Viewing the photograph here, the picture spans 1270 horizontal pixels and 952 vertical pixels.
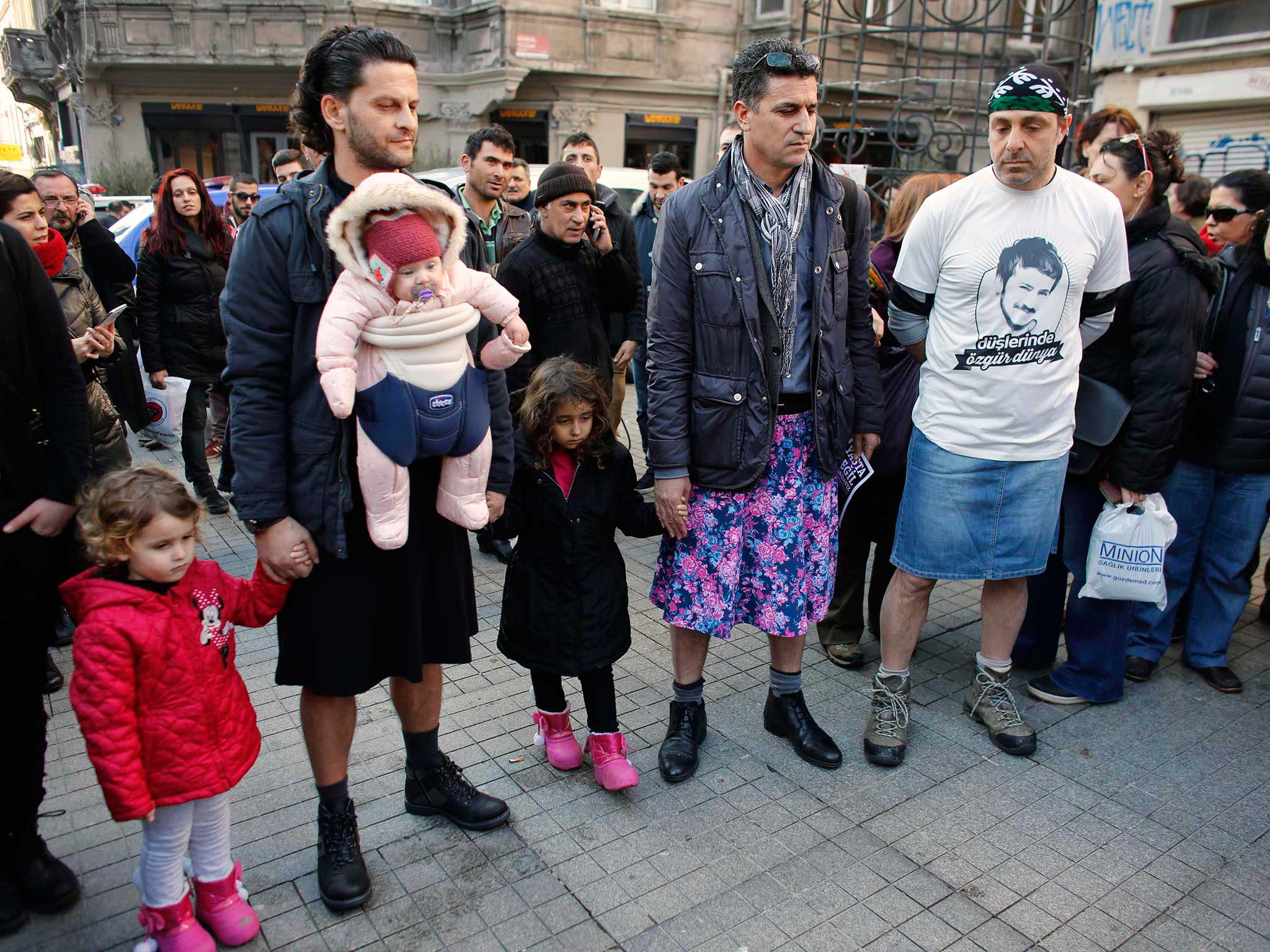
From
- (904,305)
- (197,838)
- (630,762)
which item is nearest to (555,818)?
(630,762)

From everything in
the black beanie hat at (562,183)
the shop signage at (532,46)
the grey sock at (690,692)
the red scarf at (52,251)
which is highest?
the shop signage at (532,46)

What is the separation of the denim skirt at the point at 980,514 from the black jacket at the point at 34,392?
266cm

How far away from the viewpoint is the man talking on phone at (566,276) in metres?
4.66

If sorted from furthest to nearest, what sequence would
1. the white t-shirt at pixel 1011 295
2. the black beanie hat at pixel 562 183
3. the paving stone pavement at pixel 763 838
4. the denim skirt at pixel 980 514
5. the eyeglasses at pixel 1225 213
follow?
the black beanie hat at pixel 562 183 → the eyeglasses at pixel 1225 213 → the denim skirt at pixel 980 514 → the white t-shirt at pixel 1011 295 → the paving stone pavement at pixel 763 838

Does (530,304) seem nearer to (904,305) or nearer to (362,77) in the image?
(904,305)

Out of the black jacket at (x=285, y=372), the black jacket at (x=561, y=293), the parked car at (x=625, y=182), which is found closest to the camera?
the black jacket at (x=285, y=372)

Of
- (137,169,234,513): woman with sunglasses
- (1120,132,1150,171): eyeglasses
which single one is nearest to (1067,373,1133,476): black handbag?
(1120,132,1150,171): eyeglasses

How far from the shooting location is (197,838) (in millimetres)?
2498

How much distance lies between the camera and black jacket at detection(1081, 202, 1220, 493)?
354 cm

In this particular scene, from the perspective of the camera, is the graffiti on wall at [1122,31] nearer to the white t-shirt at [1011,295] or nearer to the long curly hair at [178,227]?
the long curly hair at [178,227]

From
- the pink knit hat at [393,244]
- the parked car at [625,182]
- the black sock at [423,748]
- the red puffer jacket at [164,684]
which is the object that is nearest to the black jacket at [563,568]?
the black sock at [423,748]

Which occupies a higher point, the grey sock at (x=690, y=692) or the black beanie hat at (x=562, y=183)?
the black beanie hat at (x=562, y=183)

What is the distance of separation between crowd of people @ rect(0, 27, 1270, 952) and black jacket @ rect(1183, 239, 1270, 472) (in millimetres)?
13

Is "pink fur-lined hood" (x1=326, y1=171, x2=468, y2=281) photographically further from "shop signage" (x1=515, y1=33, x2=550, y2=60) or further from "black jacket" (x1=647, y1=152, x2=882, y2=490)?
"shop signage" (x1=515, y1=33, x2=550, y2=60)
